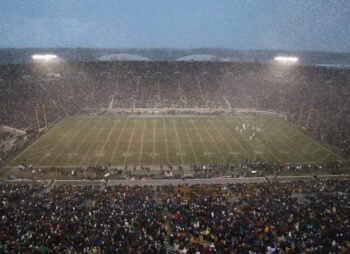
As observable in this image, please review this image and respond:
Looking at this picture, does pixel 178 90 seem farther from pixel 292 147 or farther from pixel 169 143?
pixel 292 147

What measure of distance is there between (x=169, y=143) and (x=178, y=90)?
3174cm

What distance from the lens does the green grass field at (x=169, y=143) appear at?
1256 inches

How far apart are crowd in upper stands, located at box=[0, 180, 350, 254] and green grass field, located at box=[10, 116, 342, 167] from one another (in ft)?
31.3

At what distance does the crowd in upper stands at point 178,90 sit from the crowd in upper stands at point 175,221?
796 inches

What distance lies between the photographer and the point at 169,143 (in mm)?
36875

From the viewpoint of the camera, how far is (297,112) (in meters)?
49.9

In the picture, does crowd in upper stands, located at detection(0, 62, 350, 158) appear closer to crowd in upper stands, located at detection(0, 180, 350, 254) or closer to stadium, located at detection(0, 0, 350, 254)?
stadium, located at detection(0, 0, 350, 254)

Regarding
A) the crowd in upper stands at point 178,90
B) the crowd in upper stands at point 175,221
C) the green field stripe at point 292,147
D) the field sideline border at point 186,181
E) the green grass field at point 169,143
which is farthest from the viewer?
the crowd in upper stands at point 178,90

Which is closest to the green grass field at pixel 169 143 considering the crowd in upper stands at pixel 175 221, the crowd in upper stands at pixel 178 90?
the crowd in upper stands at pixel 178 90

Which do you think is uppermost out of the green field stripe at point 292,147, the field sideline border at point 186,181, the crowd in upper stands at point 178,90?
the crowd in upper stands at point 178,90

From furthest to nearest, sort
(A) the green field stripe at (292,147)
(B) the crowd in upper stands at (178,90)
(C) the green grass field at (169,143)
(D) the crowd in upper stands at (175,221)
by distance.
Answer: (B) the crowd in upper stands at (178,90) → (A) the green field stripe at (292,147) → (C) the green grass field at (169,143) → (D) the crowd in upper stands at (175,221)

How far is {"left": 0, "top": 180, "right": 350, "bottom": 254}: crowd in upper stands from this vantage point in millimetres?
14680

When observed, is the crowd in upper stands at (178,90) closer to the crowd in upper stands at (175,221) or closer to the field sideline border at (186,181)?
the field sideline border at (186,181)

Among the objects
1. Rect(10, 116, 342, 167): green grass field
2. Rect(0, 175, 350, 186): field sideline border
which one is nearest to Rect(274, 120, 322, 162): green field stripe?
Rect(10, 116, 342, 167): green grass field
